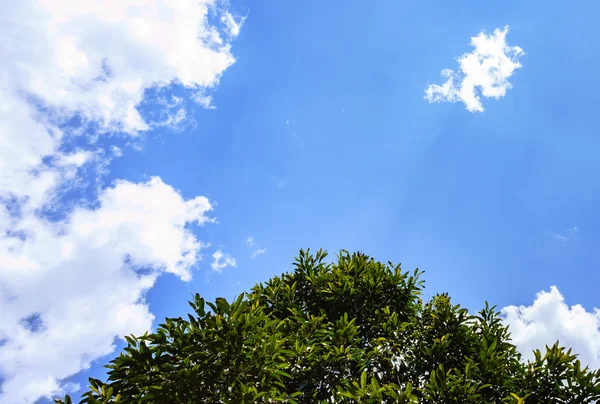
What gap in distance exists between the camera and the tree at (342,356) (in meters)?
9.75

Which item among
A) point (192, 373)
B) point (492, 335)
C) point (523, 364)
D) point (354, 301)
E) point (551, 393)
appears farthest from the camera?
point (354, 301)

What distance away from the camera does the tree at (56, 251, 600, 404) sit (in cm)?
975

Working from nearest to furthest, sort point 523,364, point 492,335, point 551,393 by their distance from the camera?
1. point 551,393
2. point 523,364
3. point 492,335

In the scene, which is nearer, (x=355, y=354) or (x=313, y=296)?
(x=355, y=354)

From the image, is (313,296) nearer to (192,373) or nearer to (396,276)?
(396,276)

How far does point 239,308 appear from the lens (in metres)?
10.0

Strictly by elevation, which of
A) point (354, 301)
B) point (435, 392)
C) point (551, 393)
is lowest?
point (551, 393)

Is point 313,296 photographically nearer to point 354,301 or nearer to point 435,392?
point 354,301

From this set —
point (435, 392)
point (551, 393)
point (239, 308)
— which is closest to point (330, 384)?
point (435, 392)

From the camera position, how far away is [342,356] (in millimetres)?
11633

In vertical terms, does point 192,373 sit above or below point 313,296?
below

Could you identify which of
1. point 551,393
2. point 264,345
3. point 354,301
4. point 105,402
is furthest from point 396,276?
point 105,402

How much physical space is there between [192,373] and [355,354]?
5.21 metres

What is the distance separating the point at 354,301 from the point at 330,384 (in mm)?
3977
